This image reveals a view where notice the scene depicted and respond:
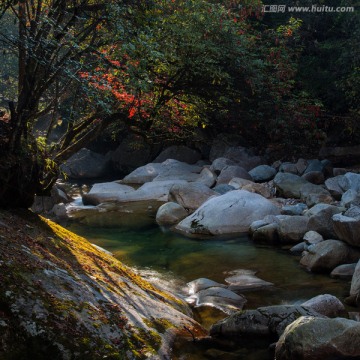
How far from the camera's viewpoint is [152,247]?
1107 centimetres

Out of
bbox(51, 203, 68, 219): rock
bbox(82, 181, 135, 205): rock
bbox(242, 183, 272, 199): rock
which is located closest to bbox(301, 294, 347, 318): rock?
bbox(242, 183, 272, 199): rock

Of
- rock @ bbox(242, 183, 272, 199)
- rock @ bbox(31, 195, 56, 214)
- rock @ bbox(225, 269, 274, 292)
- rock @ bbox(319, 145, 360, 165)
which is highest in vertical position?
rock @ bbox(319, 145, 360, 165)

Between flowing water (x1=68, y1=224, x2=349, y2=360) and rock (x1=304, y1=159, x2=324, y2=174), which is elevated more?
rock (x1=304, y1=159, x2=324, y2=174)

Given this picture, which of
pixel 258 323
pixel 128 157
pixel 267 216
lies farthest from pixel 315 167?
pixel 258 323

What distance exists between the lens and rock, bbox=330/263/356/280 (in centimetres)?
831

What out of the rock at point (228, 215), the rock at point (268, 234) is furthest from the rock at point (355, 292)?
the rock at point (228, 215)

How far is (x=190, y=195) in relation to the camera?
15.0m

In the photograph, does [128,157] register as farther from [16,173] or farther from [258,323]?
[258,323]

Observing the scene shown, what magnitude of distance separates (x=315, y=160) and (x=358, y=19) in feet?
18.2

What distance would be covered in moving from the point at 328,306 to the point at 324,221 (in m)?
3.98

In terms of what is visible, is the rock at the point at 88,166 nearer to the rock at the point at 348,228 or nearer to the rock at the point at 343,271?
the rock at the point at 348,228

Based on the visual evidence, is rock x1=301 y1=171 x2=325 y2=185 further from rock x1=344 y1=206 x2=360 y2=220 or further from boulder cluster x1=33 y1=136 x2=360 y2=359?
rock x1=344 y1=206 x2=360 y2=220

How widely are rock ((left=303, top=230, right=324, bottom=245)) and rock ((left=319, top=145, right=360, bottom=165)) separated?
10080mm

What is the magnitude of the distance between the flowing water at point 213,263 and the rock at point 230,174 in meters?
6.23
